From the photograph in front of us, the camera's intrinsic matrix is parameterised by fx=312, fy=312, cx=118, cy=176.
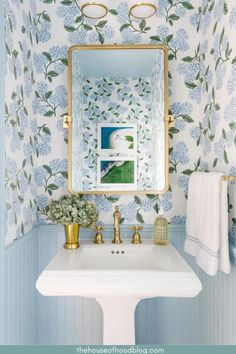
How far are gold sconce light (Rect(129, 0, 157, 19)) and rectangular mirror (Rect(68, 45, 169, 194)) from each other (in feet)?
0.51

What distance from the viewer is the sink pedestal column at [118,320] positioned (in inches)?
52.2

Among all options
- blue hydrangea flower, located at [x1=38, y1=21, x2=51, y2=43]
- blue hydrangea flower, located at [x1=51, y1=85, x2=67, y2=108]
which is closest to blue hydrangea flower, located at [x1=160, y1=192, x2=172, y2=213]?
blue hydrangea flower, located at [x1=51, y1=85, x2=67, y2=108]

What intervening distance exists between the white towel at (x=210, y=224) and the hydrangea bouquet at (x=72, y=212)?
1.72 ft

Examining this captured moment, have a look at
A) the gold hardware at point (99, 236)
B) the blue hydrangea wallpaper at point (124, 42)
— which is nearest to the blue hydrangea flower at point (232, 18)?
the blue hydrangea wallpaper at point (124, 42)

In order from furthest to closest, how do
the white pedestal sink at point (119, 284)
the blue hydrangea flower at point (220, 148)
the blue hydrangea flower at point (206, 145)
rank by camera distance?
the blue hydrangea flower at point (206, 145) → the blue hydrangea flower at point (220, 148) → the white pedestal sink at point (119, 284)

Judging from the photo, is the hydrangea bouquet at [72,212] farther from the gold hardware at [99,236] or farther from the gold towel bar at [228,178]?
the gold towel bar at [228,178]

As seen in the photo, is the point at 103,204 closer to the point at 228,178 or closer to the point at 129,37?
the point at 228,178

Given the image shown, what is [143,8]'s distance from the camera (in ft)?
5.19

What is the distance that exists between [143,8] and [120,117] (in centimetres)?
56

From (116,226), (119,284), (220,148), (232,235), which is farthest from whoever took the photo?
(116,226)

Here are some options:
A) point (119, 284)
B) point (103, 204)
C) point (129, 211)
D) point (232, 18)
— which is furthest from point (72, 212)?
point (232, 18)

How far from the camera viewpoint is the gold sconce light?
157 cm

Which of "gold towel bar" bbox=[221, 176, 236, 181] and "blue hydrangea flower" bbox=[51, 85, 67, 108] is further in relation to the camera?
"blue hydrangea flower" bbox=[51, 85, 67, 108]

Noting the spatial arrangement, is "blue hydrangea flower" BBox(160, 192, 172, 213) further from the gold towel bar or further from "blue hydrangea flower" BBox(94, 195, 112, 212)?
the gold towel bar
